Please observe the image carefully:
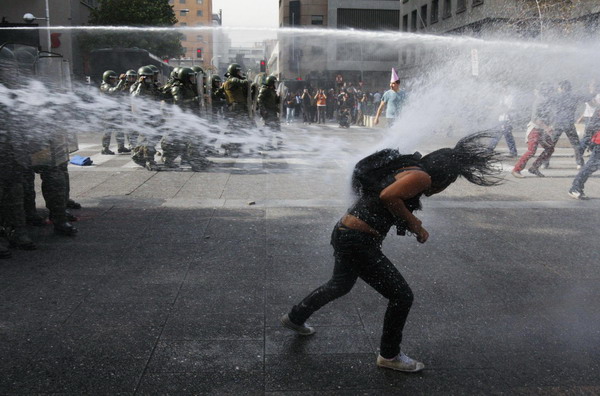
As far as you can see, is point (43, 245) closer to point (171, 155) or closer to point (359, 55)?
→ point (171, 155)

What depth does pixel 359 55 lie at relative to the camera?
146 ft

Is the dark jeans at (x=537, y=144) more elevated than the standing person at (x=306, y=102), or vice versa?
the standing person at (x=306, y=102)

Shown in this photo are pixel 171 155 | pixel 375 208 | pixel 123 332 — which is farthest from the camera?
pixel 171 155

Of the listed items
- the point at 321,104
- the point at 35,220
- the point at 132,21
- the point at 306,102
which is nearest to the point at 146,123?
the point at 35,220

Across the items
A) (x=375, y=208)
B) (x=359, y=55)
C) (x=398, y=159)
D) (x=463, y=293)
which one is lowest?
(x=463, y=293)

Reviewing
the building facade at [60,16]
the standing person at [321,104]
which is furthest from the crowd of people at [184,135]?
the standing person at [321,104]

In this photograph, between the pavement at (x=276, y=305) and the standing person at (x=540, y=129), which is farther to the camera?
the standing person at (x=540, y=129)

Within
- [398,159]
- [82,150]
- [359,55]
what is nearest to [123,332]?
[398,159]

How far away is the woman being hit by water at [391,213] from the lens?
2.99m

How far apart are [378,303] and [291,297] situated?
664 mm

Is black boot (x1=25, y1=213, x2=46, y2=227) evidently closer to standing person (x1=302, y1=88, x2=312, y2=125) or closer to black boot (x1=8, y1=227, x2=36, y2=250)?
black boot (x1=8, y1=227, x2=36, y2=250)

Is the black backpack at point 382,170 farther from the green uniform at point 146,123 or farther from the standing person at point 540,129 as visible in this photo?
the green uniform at point 146,123

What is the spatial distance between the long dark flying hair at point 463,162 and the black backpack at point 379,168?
0.34ft

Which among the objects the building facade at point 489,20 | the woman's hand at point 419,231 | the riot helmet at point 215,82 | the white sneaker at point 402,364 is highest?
the building facade at point 489,20
